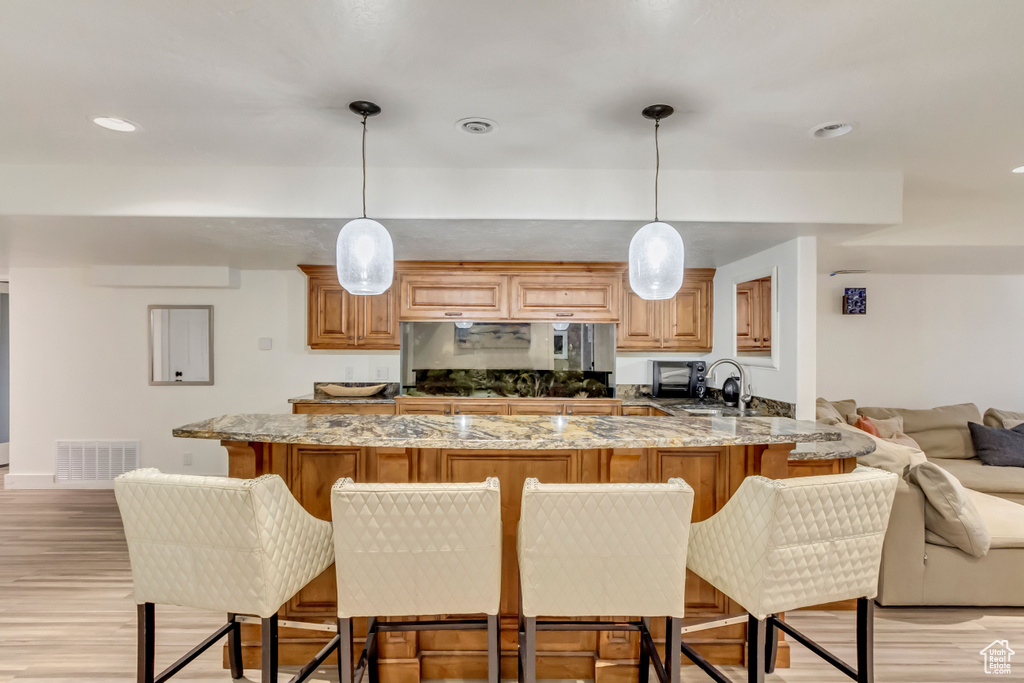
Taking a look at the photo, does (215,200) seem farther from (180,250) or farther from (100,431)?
(100,431)

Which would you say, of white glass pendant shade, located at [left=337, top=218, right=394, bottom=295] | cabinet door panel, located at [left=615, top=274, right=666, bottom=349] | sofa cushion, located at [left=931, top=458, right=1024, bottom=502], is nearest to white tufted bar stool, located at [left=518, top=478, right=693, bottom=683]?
white glass pendant shade, located at [left=337, top=218, right=394, bottom=295]

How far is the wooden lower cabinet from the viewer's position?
77.8 inches

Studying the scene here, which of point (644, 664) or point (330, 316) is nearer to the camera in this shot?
point (644, 664)

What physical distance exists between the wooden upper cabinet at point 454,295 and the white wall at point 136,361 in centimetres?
64

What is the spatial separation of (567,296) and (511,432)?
113 inches

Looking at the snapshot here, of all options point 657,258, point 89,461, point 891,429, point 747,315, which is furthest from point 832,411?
point 89,461

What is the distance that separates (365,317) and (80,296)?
2827 mm

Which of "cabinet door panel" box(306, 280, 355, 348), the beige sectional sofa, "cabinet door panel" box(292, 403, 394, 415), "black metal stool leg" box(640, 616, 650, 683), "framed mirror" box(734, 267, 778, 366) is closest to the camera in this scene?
"black metal stool leg" box(640, 616, 650, 683)

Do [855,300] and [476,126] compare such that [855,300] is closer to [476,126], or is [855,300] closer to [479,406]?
[479,406]

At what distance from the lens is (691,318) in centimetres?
471

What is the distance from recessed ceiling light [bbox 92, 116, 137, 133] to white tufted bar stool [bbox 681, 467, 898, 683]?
294 centimetres

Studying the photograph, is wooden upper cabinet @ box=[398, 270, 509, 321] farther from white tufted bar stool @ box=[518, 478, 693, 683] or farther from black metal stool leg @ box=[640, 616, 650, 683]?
white tufted bar stool @ box=[518, 478, 693, 683]

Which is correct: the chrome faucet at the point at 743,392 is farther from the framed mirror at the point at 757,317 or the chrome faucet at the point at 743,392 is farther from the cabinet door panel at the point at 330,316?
the cabinet door panel at the point at 330,316

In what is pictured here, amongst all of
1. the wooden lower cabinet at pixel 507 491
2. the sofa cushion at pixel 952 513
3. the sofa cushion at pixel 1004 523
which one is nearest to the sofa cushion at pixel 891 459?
the sofa cushion at pixel 952 513
